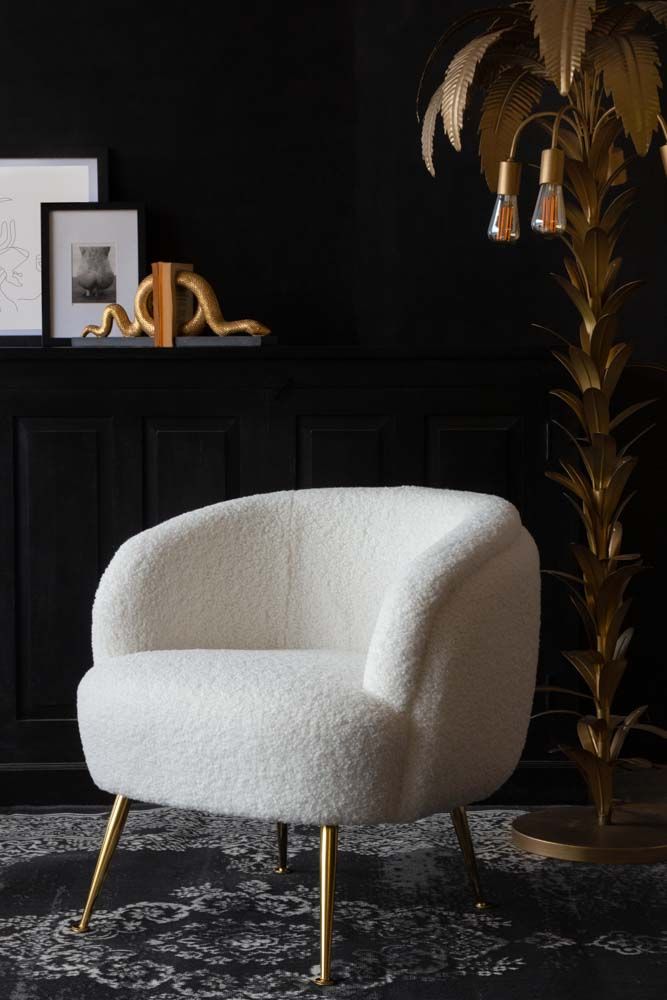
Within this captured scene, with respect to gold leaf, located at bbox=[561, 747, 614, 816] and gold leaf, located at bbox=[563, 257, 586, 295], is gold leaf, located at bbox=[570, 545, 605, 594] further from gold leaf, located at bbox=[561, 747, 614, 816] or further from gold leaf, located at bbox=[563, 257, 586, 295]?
gold leaf, located at bbox=[563, 257, 586, 295]

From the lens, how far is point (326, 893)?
1.97 metres

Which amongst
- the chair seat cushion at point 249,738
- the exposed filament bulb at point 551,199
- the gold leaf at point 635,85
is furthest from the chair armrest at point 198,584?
the gold leaf at point 635,85

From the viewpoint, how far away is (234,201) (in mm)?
3572

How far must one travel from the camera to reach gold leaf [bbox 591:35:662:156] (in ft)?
7.63

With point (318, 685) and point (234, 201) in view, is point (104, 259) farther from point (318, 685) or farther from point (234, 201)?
point (318, 685)

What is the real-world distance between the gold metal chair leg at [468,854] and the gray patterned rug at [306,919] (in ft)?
0.10

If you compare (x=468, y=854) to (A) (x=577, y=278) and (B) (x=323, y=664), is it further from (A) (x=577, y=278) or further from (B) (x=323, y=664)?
(A) (x=577, y=278)

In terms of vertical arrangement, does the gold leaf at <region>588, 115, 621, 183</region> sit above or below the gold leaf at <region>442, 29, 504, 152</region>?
below

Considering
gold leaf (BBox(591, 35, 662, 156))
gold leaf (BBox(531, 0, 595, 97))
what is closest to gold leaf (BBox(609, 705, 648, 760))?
gold leaf (BBox(591, 35, 662, 156))

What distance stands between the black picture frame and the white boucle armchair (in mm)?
1187

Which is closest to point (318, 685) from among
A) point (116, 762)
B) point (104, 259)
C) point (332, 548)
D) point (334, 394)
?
point (116, 762)

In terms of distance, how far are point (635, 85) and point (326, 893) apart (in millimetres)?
1513

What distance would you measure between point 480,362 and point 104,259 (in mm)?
1141

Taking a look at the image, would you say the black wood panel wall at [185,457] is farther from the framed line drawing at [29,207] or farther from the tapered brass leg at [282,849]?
the tapered brass leg at [282,849]
